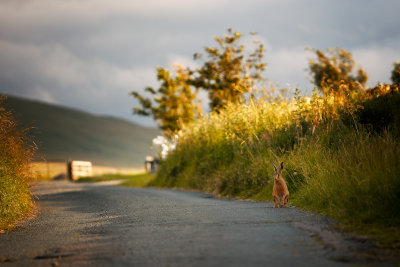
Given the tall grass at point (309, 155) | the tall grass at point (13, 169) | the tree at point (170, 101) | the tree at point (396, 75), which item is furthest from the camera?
the tree at point (170, 101)

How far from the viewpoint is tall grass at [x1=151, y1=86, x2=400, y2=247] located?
7098 millimetres

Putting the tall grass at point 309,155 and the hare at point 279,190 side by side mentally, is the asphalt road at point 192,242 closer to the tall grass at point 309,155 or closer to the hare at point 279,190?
the tall grass at point 309,155

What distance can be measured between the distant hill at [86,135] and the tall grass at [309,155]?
98239 millimetres

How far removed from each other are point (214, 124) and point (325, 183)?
1122cm

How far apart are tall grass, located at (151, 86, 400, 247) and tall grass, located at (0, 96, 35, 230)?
18.3ft

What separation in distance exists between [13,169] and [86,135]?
14024cm

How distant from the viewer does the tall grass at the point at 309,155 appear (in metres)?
7.10

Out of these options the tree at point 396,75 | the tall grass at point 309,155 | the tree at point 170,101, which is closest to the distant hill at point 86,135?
the tree at point 170,101

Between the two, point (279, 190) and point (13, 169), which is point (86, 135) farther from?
point (279, 190)

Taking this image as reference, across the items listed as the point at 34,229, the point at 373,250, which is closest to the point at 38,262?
the point at 34,229

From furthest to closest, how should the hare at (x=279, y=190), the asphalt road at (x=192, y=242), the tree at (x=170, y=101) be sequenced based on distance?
the tree at (x=170, y=101) → the hare at (x=279, y=190) → the asphalt road at (x=192, y=242)

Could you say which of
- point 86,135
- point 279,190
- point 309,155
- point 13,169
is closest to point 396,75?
point 309,155

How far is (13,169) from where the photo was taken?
34.0 ft

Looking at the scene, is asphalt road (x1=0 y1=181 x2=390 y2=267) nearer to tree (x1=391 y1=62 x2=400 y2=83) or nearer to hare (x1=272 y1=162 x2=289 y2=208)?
hare (x1=272 y1=162 x2=289 y2=208)
